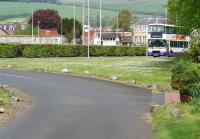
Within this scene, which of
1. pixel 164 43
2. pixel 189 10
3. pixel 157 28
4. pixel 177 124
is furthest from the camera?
pixel 164 43

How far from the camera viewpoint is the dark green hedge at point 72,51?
6899 centimetres

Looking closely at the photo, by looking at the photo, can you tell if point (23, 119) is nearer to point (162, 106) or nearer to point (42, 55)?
point (162, 106)

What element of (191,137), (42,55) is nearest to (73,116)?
(191,137)

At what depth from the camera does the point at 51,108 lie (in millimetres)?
18141

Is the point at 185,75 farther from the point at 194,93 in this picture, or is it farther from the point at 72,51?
the point at 72,51

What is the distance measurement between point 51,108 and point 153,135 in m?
5.95

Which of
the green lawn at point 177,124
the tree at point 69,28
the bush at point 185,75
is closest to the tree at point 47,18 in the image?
the tree at point 69,28

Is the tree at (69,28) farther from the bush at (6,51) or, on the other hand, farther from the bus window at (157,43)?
the bush at (6,51)

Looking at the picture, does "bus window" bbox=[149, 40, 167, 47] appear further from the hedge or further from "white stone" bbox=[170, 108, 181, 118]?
"white stone" bbox=[170, 108, 181, 118]

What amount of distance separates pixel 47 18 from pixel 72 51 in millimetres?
85985

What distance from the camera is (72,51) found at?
73.6m

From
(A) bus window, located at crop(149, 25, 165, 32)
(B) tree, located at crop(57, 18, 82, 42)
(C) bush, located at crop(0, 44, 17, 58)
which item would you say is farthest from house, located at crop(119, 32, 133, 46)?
(C) bush, located at crop(0, 44, 17, 58)

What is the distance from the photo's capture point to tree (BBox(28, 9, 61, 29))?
511 feet

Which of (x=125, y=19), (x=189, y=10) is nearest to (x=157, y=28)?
(x=189, y=10)
